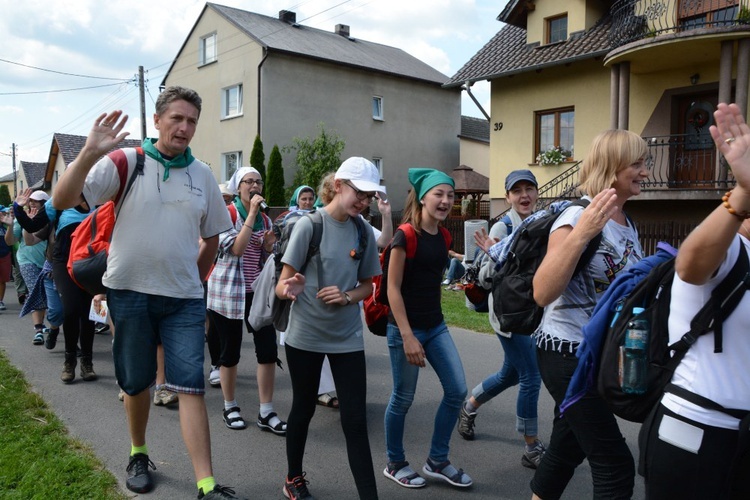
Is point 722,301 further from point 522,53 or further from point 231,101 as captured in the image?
point 231,101

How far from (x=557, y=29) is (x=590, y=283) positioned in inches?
654

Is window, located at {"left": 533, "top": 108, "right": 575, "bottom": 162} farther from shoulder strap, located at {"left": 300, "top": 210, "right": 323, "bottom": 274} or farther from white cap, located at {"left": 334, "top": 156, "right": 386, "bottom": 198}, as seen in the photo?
shoulder strap, located at {"left": 300, "top": 210, "right": 323, "bottom": 274}

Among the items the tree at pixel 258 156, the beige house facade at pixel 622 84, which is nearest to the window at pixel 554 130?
the beige house facade at pixel 622 84

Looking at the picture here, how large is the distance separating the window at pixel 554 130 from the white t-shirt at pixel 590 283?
15.1 m

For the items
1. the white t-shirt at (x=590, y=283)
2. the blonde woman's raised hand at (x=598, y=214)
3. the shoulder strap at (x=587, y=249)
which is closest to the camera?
the blonde woman's raised hand at (x=598, y=214)

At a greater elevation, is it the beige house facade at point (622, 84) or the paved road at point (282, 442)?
the beige house facade at point (622, 84)

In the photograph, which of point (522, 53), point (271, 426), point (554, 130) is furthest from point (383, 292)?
point (522, 53)

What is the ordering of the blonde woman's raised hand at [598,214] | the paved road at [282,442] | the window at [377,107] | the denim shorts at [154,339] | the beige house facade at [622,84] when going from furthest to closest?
the window at [377,107]
the beige house facade at [622,84]
the paved road at [282,442]
the denim shorts at [154,339]
the blonde woman's raised hand at [598,214]

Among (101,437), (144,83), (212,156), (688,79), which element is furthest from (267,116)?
(101,437)

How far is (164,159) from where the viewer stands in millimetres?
3637

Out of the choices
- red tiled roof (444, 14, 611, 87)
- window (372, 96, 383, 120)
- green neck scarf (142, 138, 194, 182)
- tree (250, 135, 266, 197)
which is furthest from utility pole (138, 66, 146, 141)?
green neck scarf (142, 138, 194, 182)

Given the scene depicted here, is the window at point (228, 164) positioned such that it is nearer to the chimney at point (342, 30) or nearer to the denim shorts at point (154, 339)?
the chimney at point (342, 30)

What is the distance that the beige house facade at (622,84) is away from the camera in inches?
530

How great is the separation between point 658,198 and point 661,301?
1296 cm
